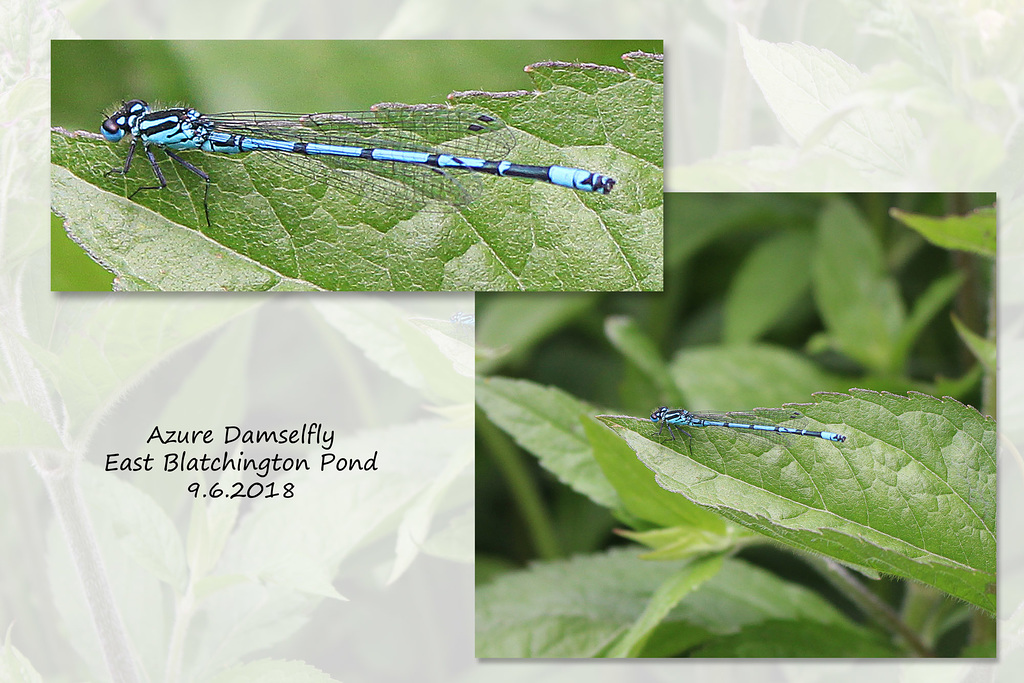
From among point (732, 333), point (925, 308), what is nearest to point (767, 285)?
point (732, 333)

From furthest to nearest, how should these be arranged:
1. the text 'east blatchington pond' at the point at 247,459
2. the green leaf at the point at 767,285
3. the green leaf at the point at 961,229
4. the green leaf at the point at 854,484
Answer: the green leaf at the point at 767,285, the text 'east blatchington pond' at the point at 247,459, the green leaf at the point at 961,229, the green leaf at the point at 854,484

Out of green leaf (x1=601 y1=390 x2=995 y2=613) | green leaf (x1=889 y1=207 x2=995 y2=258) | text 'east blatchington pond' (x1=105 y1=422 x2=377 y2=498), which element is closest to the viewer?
green leaf (x1=601 y1=390 x2=995 y2=613)

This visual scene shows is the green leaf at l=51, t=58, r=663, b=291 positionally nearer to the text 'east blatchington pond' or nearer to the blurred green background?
the blurred green background

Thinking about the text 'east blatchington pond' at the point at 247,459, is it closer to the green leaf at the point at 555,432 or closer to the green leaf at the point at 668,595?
the green leaf at the point at 555,432

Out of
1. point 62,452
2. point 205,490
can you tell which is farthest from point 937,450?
point 62,452

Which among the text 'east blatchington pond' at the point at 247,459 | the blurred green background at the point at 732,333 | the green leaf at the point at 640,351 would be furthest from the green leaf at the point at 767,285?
the text 'east blatchington pond' at the point at 247,459

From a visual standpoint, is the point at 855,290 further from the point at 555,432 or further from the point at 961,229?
the point at 555,432

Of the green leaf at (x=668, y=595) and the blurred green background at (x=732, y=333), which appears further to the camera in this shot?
the blurred green background at (x=732, y=333)

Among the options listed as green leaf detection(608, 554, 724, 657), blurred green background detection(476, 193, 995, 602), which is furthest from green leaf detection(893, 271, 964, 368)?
green leaf detection(608, 554, 724, 657)
